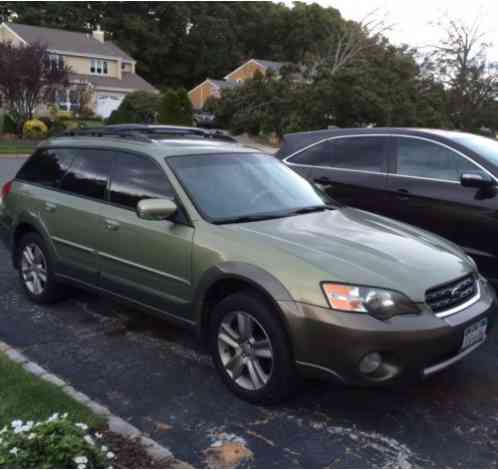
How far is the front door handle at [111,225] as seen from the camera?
4629 millimetres

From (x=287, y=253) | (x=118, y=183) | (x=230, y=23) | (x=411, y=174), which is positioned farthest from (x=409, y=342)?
(x=230, y=23)

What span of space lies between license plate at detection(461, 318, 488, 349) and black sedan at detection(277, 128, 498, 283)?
1.78 meters

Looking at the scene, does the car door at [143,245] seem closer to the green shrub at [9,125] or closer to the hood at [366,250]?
the hood at [366,250]

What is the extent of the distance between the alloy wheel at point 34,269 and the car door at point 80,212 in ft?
1.27

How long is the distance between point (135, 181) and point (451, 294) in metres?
2.49

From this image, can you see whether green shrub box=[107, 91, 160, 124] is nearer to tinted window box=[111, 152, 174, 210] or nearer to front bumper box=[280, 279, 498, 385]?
tinted window box=[111, 152, 174, 210]

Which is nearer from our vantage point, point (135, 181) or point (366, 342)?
point (366, 342)

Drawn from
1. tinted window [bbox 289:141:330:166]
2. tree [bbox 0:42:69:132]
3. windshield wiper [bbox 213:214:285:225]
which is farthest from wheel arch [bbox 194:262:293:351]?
tree [bbox 0:42:69:132]

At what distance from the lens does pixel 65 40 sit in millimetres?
52656

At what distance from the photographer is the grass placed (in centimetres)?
345

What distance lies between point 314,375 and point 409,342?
582mm

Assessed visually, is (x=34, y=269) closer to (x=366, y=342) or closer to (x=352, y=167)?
(x=352, y=167)

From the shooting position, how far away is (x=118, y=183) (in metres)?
4.79

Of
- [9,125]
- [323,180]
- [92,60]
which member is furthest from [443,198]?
[92,60]
